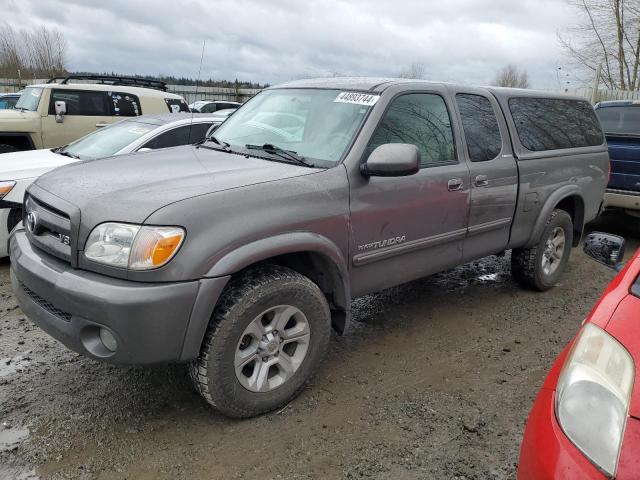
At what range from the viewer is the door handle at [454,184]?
3605 mm

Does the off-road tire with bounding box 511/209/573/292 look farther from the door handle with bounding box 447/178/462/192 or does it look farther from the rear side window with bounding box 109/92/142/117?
the rear side window with bounding box 109/92/142/117

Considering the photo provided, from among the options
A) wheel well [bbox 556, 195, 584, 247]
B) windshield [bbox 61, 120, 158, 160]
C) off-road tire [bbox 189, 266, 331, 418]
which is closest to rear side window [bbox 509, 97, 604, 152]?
wheel well [bbox 556, 195, 584, 247]

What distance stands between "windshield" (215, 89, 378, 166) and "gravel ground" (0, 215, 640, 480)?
1466 mm

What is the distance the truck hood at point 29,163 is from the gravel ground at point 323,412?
1.32 metres

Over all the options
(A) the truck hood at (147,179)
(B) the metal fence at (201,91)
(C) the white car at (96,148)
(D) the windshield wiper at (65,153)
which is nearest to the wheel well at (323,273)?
(A) the truck hood at (147,179)

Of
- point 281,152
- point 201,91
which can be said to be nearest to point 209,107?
point 201,91

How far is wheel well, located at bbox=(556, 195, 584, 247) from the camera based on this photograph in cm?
504

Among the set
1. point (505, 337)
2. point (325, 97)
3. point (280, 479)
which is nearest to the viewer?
point (280, 479)

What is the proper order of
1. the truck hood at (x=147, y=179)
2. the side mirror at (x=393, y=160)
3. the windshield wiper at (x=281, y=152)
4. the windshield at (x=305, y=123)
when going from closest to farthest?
the truck hood at (x=147, y=179)
the side mirror at (x=393, y=160)
the windshield wiper at (x=281, y=152)
the windshield at (x=305, y=123)

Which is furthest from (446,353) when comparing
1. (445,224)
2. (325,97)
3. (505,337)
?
(325,97)

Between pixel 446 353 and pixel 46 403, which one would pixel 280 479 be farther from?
pixel 446 353

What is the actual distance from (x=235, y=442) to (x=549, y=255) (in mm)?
3640

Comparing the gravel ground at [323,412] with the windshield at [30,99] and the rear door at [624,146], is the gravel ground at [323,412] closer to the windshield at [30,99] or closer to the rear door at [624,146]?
the rear door at [624,146]

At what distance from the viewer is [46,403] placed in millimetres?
2949
